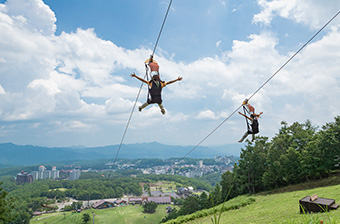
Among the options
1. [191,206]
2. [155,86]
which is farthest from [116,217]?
[155,86]

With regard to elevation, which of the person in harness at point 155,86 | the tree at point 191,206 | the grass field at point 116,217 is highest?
the person in harness at point 155,86

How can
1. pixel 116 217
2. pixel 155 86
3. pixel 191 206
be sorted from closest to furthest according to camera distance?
pixel 155 86, pixel 191 206, pixel 116 217

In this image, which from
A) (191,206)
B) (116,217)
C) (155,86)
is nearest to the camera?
(155,86)

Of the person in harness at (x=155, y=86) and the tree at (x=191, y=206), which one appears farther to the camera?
the tree at (x=191, y=206)

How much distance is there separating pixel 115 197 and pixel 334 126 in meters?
124

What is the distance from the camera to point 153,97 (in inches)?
311

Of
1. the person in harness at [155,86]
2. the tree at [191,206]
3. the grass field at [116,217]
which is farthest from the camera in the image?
the grass field at [116,217]

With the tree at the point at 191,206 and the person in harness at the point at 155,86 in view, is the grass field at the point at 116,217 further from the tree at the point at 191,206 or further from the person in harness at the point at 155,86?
the person in harness at the point at 155,86

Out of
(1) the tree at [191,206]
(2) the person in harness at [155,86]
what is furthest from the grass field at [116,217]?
(2) the person in harness at [155,86]

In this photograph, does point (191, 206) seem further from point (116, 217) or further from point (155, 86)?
point (116, 217)

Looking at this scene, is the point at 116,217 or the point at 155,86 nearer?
the point at 155,86

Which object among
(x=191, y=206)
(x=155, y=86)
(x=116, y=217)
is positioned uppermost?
(x=155, y=86)

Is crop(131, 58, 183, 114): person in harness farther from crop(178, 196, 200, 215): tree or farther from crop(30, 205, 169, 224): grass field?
crop(30, 205, 169, 224): grass field

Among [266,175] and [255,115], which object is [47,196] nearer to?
[266,175]
